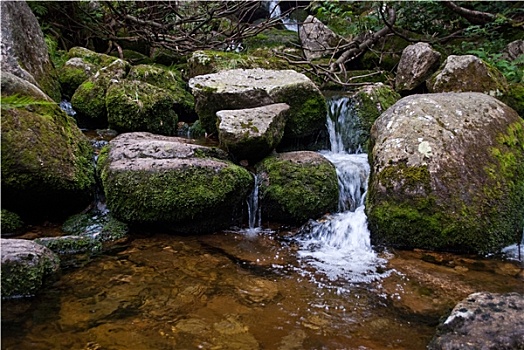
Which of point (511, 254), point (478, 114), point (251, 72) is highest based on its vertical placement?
point (251, 72)

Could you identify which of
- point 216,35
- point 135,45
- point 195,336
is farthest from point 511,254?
point 135,45

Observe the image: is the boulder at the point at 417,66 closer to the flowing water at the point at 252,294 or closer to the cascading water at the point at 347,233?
the cascading water at the point at 347,233

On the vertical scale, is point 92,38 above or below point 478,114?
above

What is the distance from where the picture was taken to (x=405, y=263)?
3.59 m

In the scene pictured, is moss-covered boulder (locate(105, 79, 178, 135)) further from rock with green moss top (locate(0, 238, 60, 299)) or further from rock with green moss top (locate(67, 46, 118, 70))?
rock with green moss top (locate(0, 238, 60, 299))

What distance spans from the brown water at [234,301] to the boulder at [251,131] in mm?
1378

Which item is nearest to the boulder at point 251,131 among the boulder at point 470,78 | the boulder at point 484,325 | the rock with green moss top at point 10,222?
the rock with green moss top at point 10,222

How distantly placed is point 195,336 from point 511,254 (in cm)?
298

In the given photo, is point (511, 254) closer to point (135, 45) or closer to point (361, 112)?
point (361, 112)

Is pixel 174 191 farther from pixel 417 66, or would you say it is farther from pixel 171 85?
pixel 417 66

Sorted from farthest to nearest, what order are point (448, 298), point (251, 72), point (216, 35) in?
1. point (216, 35)
2. point (251, 72)
3. point (448, 298)

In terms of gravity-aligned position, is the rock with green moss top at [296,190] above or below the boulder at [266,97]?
below

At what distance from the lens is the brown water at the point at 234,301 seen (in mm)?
2398

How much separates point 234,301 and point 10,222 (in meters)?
2.41
